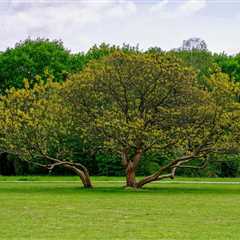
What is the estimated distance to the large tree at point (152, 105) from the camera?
45250mm

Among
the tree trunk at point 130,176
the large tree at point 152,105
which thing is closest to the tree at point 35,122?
the large tree at point 152,105

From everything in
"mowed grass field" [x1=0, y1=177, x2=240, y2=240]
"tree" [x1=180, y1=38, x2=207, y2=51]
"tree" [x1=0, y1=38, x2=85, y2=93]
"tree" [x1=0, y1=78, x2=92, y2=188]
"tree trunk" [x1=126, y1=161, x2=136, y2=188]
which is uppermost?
"tree" [x1=180, y1=38, x2=207, y2=51]

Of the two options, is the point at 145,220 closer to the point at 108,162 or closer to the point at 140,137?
the point at 140,137

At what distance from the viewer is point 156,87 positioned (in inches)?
1809

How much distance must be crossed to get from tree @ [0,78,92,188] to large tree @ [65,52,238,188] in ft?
5.53

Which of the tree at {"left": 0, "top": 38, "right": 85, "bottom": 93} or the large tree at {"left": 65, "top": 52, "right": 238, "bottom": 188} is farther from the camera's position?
the tree at {"left": 0, "top": 38, "right": 85, "bottom": 93}

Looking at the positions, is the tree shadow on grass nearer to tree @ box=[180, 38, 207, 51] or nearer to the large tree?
the large tree

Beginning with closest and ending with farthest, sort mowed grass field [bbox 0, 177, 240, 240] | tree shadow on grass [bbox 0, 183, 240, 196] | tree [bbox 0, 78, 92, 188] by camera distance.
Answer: mowed grass field [bbox 0, 177, 240, 240] < tree shadow on grass [bbox 0, 183, 240, 196] < tree [bbox 0, 78, 92, 188]

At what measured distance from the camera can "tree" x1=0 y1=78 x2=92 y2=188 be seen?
47.6 metres

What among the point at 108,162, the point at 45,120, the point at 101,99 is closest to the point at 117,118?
the point at 101,99

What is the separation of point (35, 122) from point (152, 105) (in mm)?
7813

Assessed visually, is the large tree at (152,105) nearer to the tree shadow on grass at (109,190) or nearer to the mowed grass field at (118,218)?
the tree shadow on grass at (109,190)

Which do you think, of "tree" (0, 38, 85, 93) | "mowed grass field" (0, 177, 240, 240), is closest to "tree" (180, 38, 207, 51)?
"tree" (0, 38, 85, 93)

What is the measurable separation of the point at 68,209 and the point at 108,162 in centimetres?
4845
